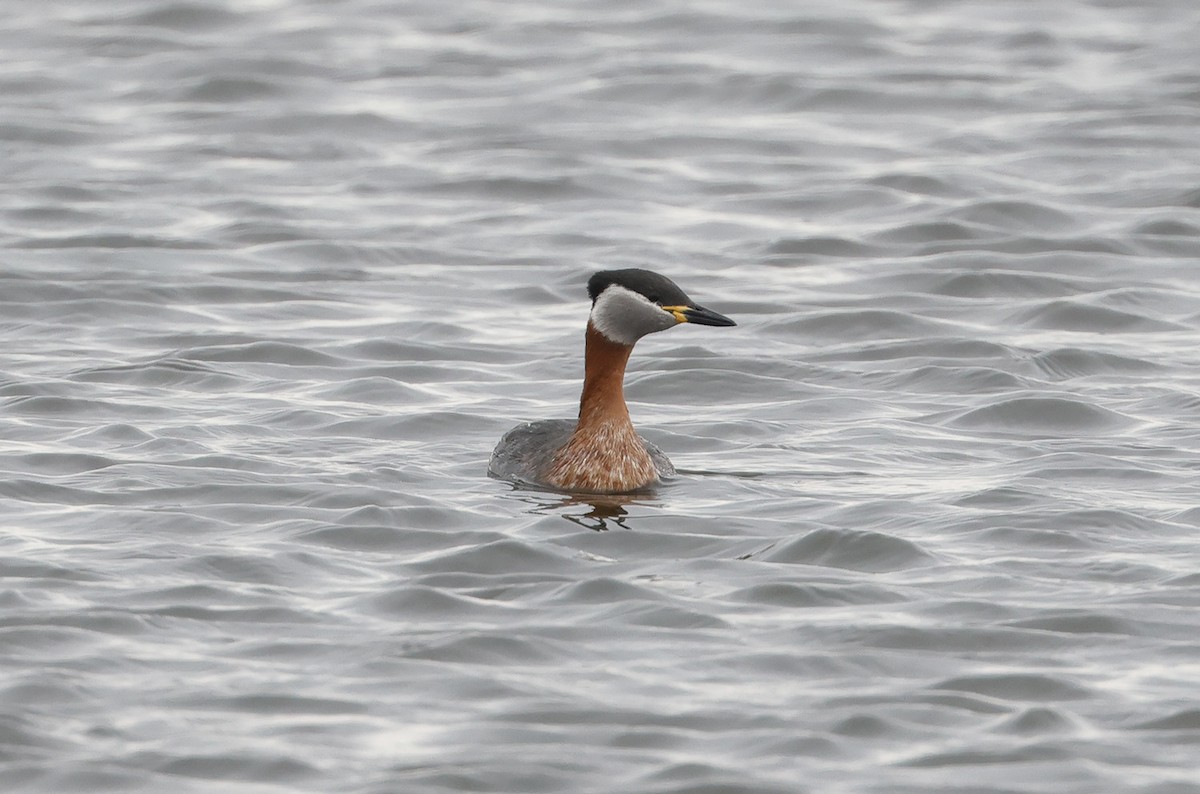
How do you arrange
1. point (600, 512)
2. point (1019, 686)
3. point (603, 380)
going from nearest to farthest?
1. point (1019, 686)
2. point (600, 512)
3. point (603, 380)

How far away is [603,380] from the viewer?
43.0ft

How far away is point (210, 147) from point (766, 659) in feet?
47.3

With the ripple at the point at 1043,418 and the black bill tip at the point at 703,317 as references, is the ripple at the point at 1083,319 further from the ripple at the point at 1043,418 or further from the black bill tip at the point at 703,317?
the black bill tip at the point at 703,317

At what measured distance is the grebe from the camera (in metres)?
12.8

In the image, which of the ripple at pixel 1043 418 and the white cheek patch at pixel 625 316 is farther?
the ripple at pixel 1043 418

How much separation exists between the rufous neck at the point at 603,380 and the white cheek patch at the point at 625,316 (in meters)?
0.05

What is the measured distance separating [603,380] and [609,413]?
27cm

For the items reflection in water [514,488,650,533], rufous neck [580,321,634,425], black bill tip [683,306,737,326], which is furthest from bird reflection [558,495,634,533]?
black bill tip [683,306,737,326]

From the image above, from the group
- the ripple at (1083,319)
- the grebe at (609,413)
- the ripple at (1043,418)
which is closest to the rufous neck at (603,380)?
the grebe at (609,413)

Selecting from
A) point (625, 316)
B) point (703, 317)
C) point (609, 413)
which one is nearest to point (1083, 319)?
point (703, 317)

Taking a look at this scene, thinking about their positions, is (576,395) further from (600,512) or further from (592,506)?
(600,512)

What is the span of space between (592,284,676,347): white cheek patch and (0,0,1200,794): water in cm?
96

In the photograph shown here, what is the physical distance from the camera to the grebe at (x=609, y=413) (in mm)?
12836

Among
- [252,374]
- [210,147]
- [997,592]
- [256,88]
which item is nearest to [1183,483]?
[997,592]
